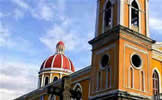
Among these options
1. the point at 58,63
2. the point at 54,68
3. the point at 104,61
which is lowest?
the point at 104,61

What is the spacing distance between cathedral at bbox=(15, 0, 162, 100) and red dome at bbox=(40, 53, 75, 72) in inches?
725

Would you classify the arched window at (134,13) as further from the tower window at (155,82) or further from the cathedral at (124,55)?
the tower window at (155,82)

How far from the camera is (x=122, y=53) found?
1861 cm

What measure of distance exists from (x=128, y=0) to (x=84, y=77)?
7414mm

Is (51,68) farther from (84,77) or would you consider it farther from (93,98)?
(93,98)

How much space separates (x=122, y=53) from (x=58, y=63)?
2376 centimetres

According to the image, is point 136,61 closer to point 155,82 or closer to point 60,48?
point 155,82

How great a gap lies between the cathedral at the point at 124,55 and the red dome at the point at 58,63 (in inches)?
Result: 725

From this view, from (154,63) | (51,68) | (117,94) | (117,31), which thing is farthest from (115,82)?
(51,68)

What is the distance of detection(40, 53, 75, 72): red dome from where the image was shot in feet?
135

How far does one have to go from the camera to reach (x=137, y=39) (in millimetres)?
19859

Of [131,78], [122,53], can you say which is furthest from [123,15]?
[131,78]

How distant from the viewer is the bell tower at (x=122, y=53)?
59.9 feet

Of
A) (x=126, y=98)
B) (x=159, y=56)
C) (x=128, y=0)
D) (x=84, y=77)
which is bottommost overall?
(x=126, y=98)
